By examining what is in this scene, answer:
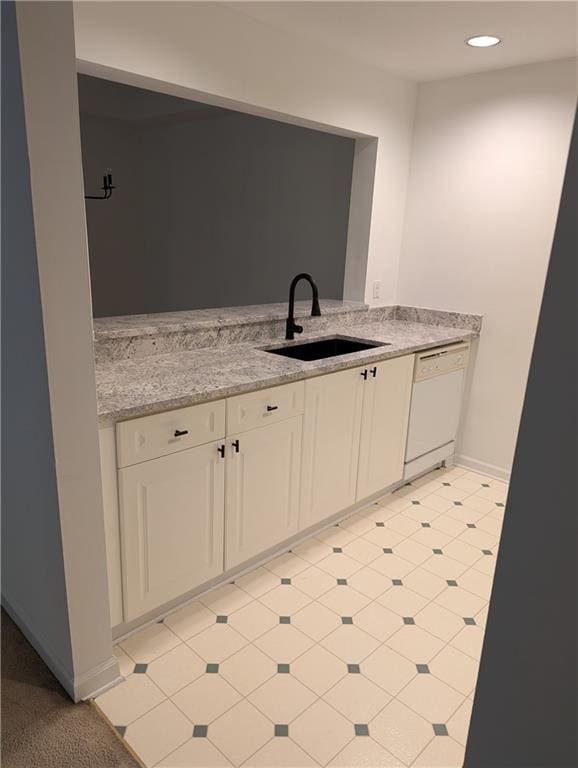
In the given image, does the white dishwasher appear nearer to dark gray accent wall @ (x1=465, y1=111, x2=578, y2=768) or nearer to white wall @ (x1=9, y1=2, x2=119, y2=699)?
white wall @ (x1=9, y1=2, x2=119, y2=699)

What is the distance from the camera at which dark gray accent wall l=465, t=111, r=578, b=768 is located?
531 mm

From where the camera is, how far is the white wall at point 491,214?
3.01 meters

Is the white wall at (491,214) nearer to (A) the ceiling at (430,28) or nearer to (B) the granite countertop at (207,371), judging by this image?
(A) the ceiling at (430,28)

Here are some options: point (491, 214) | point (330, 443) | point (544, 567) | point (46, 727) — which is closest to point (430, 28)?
point (491, 214)

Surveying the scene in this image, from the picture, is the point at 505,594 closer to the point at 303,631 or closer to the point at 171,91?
the point at 303,631

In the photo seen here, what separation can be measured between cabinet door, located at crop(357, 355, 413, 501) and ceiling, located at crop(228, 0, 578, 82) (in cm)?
156

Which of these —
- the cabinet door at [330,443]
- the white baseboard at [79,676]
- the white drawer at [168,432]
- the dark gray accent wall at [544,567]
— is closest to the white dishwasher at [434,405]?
the cabinet door at [330,443]

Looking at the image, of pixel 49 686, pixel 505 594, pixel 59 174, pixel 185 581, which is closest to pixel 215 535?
pixel 185 581

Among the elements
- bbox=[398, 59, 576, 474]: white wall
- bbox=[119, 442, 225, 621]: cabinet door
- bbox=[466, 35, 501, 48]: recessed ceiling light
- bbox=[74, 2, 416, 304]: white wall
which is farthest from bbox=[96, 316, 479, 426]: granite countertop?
bbox=[466, 35, 501, 48]: recessed ceiling light

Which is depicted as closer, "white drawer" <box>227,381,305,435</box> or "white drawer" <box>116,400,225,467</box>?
"white drawer" <box>116,400,225,467</box>

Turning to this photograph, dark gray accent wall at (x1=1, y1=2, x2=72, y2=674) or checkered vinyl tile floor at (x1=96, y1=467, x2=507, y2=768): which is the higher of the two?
dark gray accent wall at (x1=1, y1=2, x2=72, y2=674)

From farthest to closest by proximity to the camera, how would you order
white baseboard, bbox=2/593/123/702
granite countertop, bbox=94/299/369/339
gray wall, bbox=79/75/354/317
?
gray wall, bbox=79/75/354/317 → granite countertop, bbox=94/299/369/339 → white baseboard, bbox=2/593/123/702

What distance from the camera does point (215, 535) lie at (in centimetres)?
219

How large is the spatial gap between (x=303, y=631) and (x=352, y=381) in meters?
1.15
